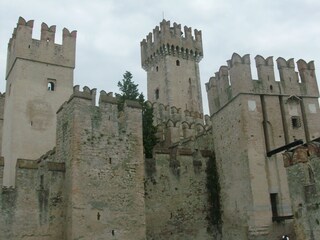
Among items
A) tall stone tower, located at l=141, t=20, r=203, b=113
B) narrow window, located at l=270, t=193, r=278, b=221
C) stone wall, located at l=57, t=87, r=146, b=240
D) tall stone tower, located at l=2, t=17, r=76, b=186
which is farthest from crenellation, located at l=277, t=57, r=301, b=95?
tall stone tower, located at l=141, t=20, r=203, b=113

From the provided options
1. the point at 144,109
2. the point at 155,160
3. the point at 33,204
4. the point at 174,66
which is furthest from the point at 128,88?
the point at 174,66

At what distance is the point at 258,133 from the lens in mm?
19656

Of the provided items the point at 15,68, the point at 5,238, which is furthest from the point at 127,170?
the point at 15,68

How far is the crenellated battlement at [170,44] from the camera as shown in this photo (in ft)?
155

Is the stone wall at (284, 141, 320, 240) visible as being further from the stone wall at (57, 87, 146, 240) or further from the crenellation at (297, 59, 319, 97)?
the crenellation at (297, 59, 319, 97)

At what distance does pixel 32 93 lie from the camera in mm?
25734

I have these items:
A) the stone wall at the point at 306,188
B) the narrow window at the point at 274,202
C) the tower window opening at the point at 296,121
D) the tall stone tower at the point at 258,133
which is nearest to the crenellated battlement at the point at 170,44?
the tall stone tower at the point at 258,133

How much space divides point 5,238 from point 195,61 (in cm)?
3629

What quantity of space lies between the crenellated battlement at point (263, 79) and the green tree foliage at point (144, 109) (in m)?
4.74

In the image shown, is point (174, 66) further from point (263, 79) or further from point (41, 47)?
point (263, 79)

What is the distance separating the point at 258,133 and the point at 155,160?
16.7 ft

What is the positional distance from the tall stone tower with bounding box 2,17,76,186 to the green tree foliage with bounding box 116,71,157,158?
3528 mm

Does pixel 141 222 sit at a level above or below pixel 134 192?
below

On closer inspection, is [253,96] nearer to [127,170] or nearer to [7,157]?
[127,170]
